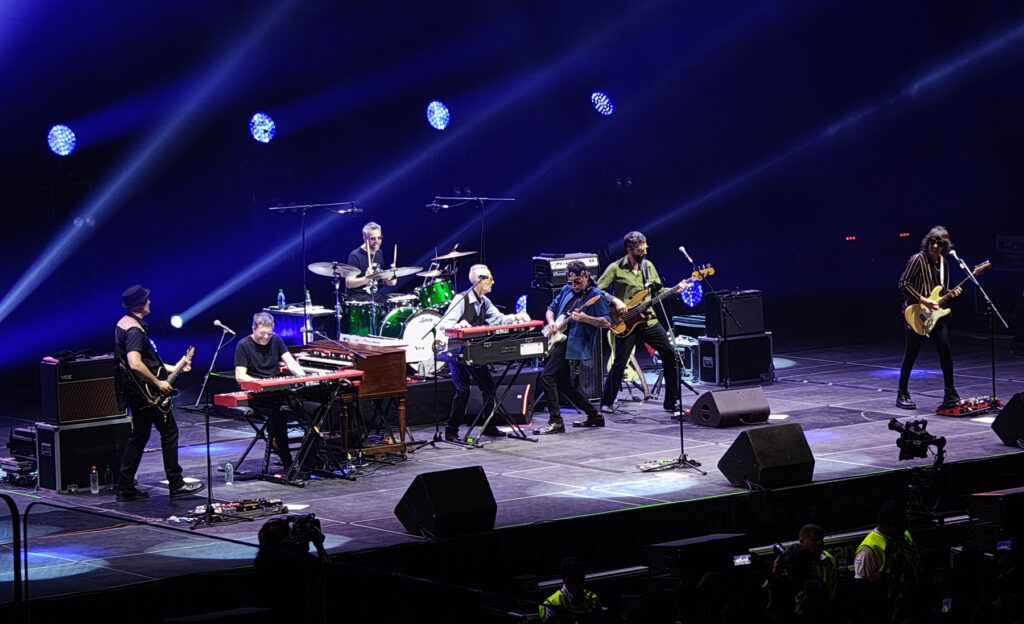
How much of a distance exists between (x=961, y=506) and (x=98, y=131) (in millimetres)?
10374

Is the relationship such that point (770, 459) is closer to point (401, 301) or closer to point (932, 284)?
point (932, 284)

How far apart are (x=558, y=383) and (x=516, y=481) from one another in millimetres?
2597

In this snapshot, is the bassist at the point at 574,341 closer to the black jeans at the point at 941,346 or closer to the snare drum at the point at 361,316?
the snare drum at the point at 361,316

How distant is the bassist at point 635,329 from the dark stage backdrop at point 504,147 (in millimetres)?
1485

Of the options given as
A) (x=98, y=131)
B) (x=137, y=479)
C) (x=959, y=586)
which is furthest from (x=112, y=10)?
(x=959, y=586)

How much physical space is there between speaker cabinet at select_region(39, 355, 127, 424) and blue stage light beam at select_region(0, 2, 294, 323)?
5.21 metres

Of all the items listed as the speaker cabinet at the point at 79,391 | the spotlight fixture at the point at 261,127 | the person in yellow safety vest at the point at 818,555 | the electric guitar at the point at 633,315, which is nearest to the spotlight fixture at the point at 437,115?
the spotlight fixture at the point at 261,127

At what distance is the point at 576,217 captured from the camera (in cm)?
2066

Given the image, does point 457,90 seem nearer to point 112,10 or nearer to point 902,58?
point 112,10

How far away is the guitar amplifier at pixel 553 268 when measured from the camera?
15.4 meters

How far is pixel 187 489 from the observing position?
10938mm

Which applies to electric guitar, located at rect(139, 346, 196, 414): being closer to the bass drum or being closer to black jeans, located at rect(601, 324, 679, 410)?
the bass drum

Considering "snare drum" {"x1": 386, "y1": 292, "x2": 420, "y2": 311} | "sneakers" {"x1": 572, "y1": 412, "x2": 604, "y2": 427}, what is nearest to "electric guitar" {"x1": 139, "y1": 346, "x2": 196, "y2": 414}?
"sneakers" {"x1": 572, "y1": 412, "x2": 604, "y2": 427}

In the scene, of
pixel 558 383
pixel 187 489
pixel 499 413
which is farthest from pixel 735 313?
pixel 187 489
